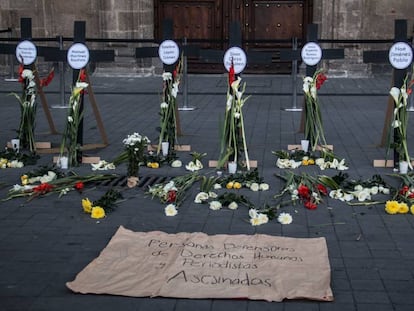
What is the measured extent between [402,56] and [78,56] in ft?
11.7

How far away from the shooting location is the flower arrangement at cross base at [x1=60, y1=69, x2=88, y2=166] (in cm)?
784

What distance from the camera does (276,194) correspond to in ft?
22.2

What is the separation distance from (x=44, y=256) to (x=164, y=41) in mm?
4295

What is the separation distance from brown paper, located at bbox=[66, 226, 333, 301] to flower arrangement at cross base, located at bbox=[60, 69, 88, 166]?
8.00 ft

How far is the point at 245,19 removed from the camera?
1680 cm

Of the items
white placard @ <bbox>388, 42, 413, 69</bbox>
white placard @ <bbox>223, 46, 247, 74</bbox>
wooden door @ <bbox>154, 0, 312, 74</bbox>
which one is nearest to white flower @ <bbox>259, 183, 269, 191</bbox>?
white placard @ <bbox>223, 46, 247, 74</bbox>

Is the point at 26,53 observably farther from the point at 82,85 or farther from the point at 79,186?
the point at 79,186

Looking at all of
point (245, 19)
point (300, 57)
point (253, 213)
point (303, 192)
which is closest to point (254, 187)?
point (303, 192)

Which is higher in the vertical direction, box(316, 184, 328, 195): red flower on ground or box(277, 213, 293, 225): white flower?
box(316, 184, 328, 195): red flower on ground

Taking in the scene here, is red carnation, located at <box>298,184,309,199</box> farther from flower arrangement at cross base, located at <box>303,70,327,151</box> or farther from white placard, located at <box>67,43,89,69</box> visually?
white placard, located at <box>67,43,89,69</box>

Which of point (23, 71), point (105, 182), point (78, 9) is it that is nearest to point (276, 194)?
point (105, 182)

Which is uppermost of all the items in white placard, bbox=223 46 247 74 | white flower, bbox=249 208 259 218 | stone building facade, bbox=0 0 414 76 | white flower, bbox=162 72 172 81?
stone building facade, bbox=0 0 414 76

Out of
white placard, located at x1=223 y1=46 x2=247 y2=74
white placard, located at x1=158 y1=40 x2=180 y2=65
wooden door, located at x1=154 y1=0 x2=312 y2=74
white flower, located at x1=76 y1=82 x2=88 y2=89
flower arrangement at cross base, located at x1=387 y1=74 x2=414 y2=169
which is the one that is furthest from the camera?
wooden door, located at x1=154 y1=0 x2=312 y2=74

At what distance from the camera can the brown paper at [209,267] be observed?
14.7ft
